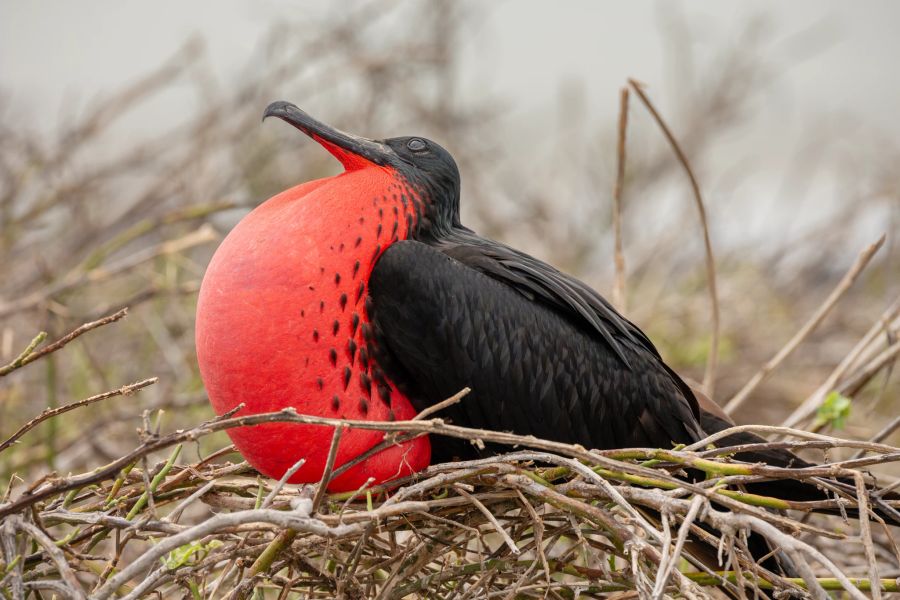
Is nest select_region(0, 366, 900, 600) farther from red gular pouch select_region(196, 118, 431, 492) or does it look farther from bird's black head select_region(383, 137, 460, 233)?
bird's black head select_region(383, 137, 460, 233)

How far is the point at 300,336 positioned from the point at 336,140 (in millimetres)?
462

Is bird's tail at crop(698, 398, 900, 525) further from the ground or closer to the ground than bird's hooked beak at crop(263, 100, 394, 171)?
closer to the ground

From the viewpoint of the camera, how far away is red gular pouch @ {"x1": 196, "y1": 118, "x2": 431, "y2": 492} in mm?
1758

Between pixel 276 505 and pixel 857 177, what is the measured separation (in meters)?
4.22

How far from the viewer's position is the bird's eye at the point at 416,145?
2254 millimetres

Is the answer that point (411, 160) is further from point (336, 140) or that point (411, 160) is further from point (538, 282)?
point (538, 282)

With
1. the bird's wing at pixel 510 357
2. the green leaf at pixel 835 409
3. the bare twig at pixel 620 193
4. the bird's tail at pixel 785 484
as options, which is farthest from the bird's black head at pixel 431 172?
the green leaf at pixel 835 409

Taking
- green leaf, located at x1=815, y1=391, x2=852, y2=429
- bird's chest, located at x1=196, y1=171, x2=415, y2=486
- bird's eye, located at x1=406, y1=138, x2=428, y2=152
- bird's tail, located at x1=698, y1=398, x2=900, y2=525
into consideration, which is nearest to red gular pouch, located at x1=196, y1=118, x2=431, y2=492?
bird's chest, located at x1=196, y1=171, x2=415, y2=486

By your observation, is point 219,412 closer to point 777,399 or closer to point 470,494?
point 470,494

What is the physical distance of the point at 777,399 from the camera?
13.7 ft

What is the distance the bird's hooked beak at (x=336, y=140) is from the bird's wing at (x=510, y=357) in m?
0.25

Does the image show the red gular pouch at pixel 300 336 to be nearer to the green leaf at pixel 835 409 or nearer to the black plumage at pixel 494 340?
the black plumage at pixel 494 340

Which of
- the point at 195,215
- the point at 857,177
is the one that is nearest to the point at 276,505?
the point at 195,215

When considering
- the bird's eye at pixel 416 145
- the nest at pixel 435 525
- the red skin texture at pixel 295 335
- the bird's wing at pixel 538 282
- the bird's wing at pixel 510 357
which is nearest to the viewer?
the nest at pixel 435 525
